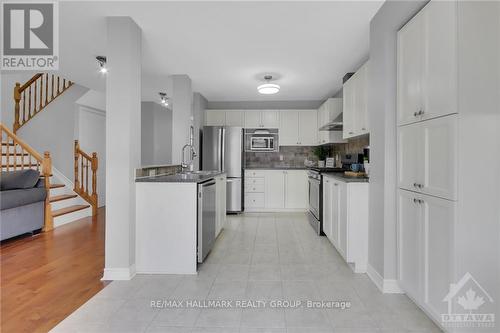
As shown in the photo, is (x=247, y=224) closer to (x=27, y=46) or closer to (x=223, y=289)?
Result: (x=223, y=289)

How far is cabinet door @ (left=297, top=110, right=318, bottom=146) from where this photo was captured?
6.30 metres

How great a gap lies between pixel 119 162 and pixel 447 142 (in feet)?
8.37

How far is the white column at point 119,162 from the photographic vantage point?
2.66 meters

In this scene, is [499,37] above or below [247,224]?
above

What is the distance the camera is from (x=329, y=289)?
2438mm

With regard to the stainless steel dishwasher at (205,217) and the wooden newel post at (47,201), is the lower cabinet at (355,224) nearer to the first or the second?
the stainless steel dishwasher at (205,217)

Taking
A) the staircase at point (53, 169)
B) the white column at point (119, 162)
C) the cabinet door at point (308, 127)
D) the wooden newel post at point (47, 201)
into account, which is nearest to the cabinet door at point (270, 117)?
the cabinet door at point (308, 127)

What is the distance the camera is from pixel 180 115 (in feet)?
15.2

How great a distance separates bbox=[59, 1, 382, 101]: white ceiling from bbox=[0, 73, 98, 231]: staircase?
1439mm

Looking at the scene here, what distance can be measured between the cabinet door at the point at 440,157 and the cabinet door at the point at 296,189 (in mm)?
4212

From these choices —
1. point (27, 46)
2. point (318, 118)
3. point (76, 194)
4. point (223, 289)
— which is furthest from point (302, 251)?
point (76, 194)

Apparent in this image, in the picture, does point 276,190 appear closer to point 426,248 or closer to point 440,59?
point 426,248

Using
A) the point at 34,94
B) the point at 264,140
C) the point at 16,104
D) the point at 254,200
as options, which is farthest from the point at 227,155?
the point at 16,104

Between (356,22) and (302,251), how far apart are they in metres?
2.55
